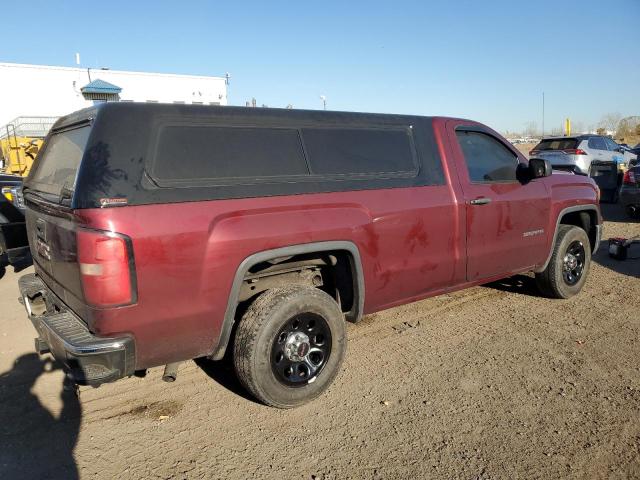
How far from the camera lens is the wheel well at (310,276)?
3.30 m

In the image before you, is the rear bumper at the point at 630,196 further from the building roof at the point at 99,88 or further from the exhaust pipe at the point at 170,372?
the building roof at the point at 99,88

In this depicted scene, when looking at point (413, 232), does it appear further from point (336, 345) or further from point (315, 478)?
point (315, 478)

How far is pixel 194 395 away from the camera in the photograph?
349 centimetres

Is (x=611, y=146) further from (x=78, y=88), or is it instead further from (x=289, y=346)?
(x=78, y=88)

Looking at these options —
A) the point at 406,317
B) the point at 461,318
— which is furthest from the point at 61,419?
the point at 461,318

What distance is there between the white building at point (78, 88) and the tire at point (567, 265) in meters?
26.2

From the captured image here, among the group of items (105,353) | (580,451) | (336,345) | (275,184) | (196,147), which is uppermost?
(196,147)

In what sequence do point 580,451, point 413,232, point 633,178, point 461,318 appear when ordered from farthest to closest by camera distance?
point 633,178
point 461,318
point 413,232
point 580,451

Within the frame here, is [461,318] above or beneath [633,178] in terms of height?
beneath

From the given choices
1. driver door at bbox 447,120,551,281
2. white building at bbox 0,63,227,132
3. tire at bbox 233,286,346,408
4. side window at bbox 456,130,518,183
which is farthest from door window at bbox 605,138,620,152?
white building at bbox 0,63,227,132

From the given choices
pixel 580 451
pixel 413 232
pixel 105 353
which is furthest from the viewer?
pixel 413 232

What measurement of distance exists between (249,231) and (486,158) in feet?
8.86

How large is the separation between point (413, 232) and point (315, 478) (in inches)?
76.5

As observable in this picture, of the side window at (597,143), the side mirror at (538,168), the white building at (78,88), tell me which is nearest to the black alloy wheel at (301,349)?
the side mirror at (538,168)
